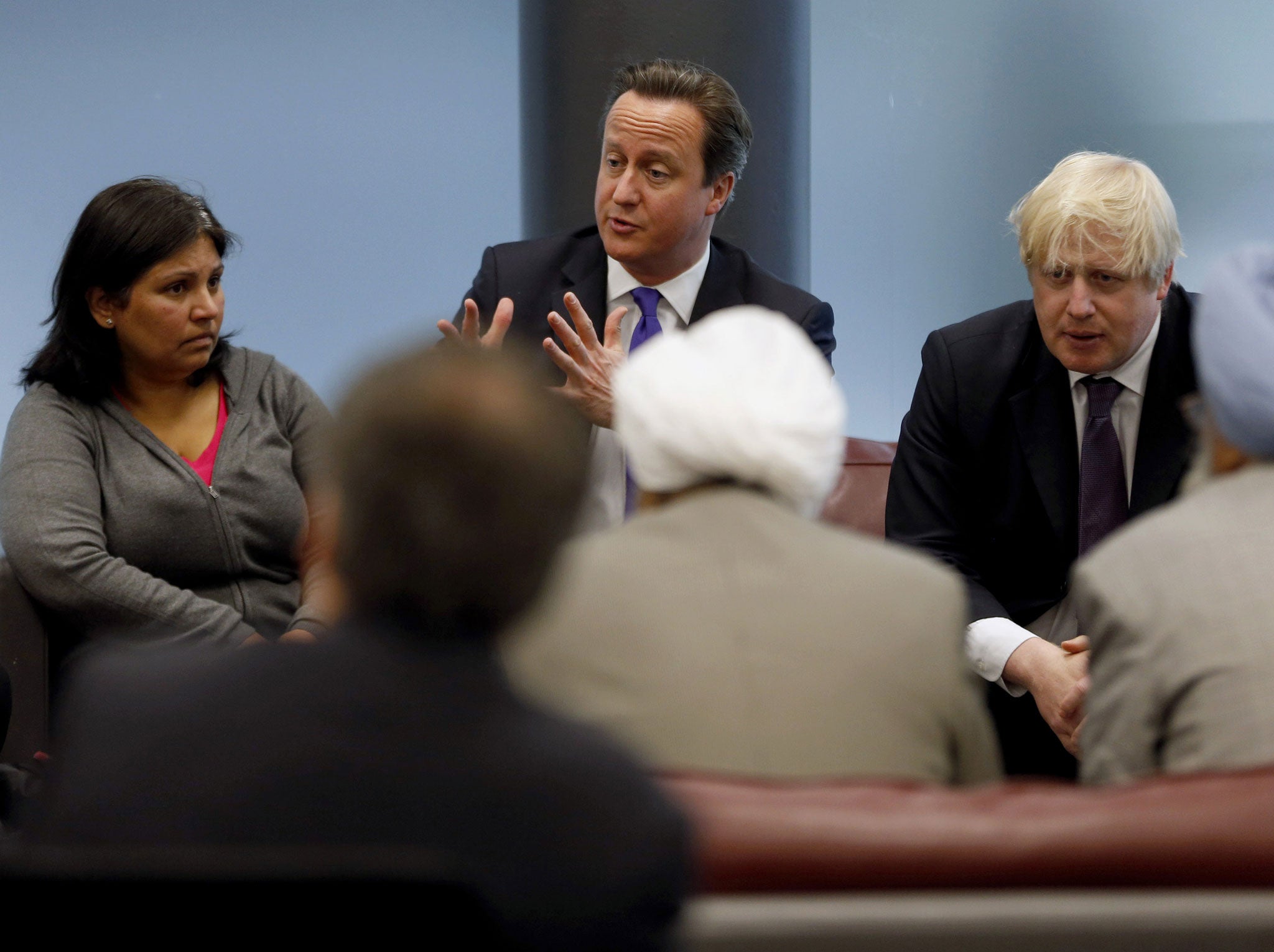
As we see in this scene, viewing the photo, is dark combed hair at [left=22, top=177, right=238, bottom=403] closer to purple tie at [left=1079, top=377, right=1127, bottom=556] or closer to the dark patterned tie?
the dark patterned tie

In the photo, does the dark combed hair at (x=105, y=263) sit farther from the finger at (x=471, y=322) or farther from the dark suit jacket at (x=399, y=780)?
the dark suit jacket at (x=399, y=780)

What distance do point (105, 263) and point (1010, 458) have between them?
1.71m

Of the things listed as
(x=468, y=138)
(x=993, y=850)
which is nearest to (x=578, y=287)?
(x=468, y=138)

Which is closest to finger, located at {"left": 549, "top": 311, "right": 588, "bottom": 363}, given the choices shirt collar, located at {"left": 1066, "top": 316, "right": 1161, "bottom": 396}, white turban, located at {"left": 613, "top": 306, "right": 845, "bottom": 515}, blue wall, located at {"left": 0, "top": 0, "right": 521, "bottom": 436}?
shirt collar, located at {"left": 1066, "top": 316, "right": 1161, "bottom": 396}

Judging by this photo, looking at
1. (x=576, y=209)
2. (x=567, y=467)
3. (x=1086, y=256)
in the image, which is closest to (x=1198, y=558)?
(x=567, y=467)

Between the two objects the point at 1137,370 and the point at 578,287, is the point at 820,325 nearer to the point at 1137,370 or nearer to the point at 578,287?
the point at 578,287

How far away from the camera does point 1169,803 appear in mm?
1054

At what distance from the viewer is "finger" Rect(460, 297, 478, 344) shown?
269 centimetres

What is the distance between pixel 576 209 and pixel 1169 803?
114 inches

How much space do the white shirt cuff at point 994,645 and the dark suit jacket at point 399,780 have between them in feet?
5.57

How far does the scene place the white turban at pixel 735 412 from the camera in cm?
139

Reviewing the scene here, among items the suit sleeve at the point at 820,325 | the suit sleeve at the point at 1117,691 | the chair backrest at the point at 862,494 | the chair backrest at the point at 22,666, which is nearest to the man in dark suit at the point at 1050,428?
the suit sleeve at the point at 820,325

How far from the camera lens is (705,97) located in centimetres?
305

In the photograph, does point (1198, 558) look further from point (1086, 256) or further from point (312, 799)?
point (1086, 256)
